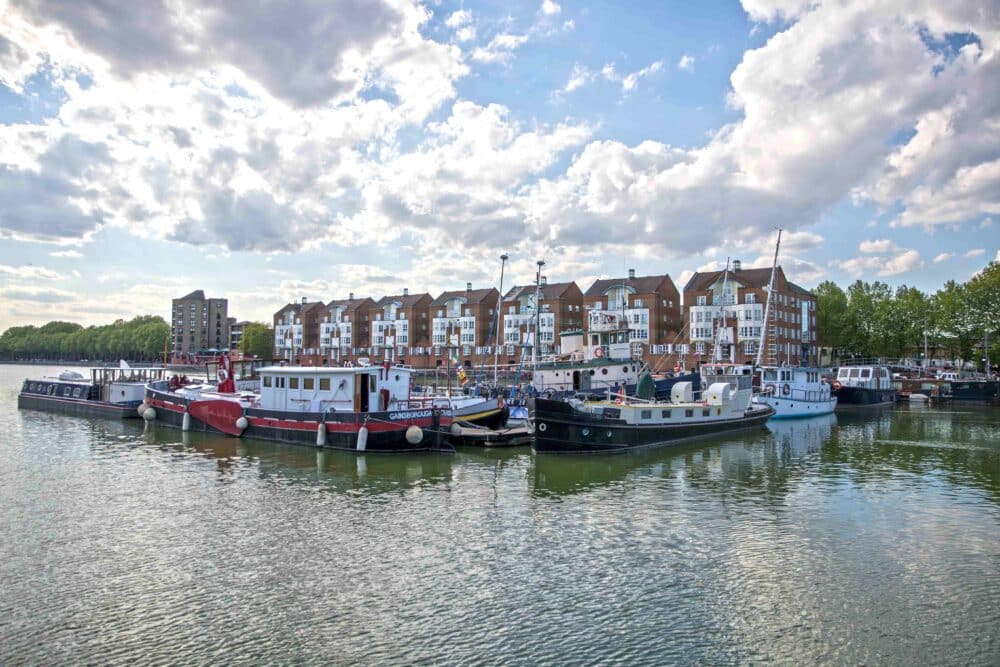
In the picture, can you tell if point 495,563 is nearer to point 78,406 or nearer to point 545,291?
point 78,406

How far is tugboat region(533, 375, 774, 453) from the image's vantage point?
3047cm

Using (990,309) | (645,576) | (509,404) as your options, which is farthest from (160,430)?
(990,309)

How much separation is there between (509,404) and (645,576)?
2981 cm

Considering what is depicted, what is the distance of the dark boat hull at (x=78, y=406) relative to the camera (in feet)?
158

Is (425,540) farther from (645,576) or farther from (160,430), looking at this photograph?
(160,430)

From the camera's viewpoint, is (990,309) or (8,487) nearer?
(8,487)

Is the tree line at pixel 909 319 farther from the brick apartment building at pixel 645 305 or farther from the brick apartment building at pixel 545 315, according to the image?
the brick apartment building at pixel 545 315

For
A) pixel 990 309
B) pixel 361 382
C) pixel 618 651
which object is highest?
pixel 990 309

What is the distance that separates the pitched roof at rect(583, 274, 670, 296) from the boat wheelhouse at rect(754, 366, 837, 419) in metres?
41.1

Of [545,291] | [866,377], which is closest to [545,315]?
[545,291]

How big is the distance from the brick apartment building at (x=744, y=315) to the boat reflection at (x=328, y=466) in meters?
62.6

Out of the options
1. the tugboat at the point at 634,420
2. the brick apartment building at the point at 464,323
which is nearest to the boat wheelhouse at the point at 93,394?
the tugboat at the point at 634,420

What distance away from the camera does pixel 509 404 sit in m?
44.0

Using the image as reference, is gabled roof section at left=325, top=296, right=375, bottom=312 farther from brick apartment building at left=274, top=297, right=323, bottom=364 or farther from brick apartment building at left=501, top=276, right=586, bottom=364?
brick apartment building at left=501, top=276, right=586, bottom=364
